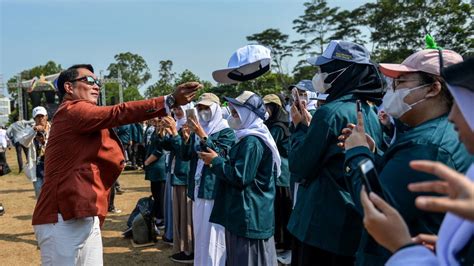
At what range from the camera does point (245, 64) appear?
3.99 metres

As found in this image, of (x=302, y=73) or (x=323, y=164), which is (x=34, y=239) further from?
(x=302, y=73)

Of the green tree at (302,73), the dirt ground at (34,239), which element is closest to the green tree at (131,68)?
the green tree at (302,73)

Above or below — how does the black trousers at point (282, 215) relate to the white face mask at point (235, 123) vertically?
below

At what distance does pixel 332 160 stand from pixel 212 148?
203 centimetres

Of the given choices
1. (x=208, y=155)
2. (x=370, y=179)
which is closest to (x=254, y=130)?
(x=208, y=155)

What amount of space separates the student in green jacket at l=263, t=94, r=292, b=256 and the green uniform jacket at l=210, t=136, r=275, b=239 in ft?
6.95

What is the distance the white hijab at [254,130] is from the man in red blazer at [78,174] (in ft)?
3.17

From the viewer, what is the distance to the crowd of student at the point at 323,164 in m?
1.32

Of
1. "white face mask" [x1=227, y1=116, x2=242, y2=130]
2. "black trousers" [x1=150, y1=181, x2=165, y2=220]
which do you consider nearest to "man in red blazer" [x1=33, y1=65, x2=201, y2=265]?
"white face mask" [x1=227, y1=116, x2=242, y2=130]

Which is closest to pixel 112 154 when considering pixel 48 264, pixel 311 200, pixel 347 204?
pixel 48 264

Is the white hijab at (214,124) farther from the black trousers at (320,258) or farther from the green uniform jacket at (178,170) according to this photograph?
the black trousers at (320,258)

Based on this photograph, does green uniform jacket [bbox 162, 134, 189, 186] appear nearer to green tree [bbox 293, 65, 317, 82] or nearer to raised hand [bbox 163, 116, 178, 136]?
raised hand [bbox 163, 116, 178, 136]

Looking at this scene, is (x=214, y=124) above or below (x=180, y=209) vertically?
above

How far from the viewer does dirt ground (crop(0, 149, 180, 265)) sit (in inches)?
246
